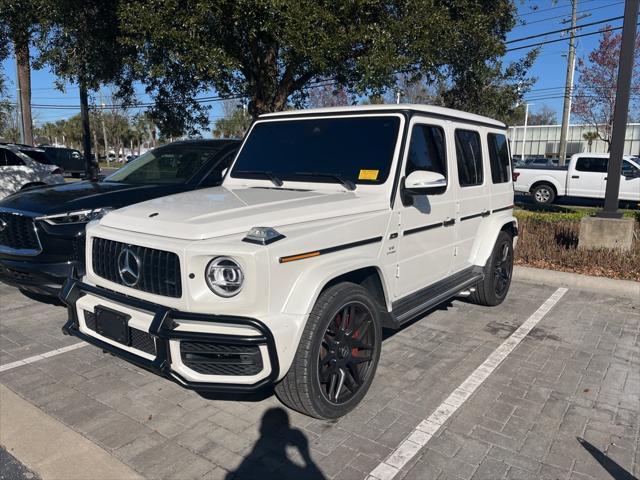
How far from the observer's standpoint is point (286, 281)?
288cm

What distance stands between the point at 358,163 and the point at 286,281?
4.77 feet

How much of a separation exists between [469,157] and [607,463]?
Answer: 9.96ft

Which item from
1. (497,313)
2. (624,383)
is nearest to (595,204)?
(497,313)

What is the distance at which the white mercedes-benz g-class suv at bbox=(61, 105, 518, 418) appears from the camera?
280cm

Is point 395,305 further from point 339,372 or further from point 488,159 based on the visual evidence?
point 488,159

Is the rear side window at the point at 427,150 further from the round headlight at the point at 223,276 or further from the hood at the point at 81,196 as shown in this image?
the hood at the point at 81,196

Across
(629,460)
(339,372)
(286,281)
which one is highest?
(286,281)

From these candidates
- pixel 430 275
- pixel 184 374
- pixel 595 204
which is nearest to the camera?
pixel 184 374

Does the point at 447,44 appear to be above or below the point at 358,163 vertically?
above

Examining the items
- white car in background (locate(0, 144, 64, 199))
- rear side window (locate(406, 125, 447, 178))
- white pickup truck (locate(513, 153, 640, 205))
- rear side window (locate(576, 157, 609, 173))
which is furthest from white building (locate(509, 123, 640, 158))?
rear side window (locate(406, 125, 447, 178))

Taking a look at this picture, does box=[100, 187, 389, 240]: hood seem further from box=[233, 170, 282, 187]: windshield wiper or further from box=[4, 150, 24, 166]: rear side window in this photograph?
box=[4, 150, 24, 166]: rear side window

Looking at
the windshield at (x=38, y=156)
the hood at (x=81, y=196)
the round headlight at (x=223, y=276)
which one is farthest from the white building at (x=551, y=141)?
the round headlight at (x=223, y=276)

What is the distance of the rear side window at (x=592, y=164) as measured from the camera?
17516 millimetres

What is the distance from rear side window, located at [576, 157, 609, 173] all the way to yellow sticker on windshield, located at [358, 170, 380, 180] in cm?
1654
